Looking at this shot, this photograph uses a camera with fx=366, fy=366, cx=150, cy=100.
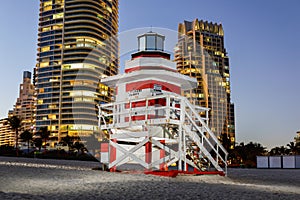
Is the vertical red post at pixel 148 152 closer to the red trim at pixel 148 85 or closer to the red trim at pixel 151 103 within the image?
the red trim at pixel 151 103

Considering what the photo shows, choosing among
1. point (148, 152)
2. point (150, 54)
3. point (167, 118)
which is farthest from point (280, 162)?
point (167, 118)

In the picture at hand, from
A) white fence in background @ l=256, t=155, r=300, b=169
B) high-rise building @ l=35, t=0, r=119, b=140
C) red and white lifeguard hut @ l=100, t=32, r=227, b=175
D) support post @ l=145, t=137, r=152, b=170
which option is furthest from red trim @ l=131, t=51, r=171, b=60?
high-rise building @ l=35, t=0, r=119, b=140

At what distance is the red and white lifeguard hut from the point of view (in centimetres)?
Answer: 2022

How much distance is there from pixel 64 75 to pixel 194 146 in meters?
147

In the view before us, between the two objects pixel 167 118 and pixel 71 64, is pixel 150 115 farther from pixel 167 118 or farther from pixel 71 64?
pixel 71 64

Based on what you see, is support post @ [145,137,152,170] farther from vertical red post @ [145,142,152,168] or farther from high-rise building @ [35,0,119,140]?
high-rise building @ [35,0,119,140]

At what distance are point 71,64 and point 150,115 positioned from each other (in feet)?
477

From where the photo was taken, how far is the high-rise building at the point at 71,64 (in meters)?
152

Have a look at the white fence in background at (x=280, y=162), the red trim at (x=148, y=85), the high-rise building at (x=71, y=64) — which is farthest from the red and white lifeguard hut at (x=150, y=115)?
the high-rise building at (x=71, y=64)

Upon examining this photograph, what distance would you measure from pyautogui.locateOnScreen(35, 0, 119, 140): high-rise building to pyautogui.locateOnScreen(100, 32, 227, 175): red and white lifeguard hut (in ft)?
410

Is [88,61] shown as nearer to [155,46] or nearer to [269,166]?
[269,166]

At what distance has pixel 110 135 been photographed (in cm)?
2258

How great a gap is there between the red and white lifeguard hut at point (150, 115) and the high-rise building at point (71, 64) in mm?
124888

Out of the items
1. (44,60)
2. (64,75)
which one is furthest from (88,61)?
(44,60)
